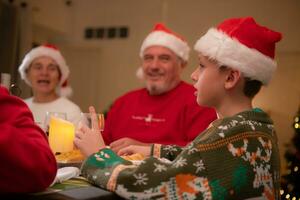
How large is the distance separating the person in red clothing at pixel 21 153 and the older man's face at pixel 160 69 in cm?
172

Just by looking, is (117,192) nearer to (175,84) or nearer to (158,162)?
(158,162)

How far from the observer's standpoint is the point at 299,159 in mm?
3340

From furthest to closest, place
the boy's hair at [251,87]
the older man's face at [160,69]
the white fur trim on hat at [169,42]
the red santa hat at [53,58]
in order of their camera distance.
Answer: the red santa hat at [53,58]
the white fur trim on hat at [169,42]
the older man's face at [160,69]
the boy's hair at [251,87]

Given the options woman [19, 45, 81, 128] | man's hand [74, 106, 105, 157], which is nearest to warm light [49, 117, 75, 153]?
man's hand [74, 106, 105, 157]

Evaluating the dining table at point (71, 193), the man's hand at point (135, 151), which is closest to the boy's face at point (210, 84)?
the man's hand at point (135, 151)

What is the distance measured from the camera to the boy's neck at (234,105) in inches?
49.3

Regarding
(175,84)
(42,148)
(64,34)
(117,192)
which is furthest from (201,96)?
(64,34)

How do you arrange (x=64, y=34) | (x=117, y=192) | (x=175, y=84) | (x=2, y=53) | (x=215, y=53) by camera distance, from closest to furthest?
(x=117, y=192)
(x=215, y=53)
(x=175, y=84)
(x=2, y=53)
(x=64, y=34)

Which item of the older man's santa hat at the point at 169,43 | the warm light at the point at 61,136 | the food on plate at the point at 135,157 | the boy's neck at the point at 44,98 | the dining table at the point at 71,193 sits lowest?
the dining table at the point at 71,193

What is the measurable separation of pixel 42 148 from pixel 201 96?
1.97 ft

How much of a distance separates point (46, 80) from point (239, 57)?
6.03 feet

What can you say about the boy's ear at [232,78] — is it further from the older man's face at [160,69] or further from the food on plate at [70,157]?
the older man's face at [160,69]

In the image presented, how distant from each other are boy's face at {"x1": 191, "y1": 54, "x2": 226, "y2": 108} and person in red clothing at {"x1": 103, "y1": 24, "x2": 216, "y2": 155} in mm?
966

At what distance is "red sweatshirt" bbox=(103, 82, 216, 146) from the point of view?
2320mm
